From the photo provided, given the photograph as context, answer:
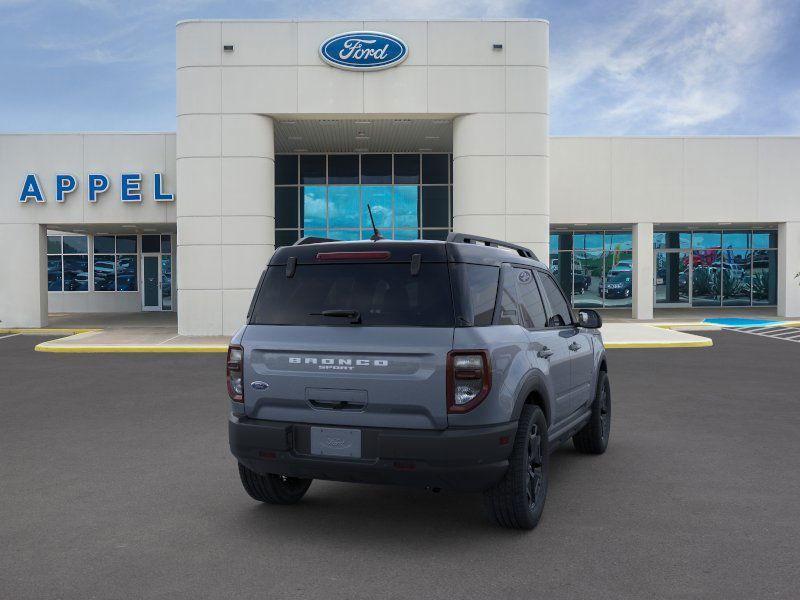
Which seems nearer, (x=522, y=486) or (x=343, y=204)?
(x=522, y=486)

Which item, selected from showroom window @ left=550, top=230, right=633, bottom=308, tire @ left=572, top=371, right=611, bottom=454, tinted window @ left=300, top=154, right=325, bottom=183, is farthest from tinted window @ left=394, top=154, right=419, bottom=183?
tire @ left=572, top=371, right=611, bottom=454

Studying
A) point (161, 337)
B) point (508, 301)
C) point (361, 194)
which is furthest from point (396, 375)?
point (361, 194)

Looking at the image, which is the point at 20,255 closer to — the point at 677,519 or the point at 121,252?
the point at 121,252

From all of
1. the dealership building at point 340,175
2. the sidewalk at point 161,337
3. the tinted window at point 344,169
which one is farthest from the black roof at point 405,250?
the tinted window at point 344,169

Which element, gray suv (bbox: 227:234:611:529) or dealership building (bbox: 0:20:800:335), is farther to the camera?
dealership building (bbox: 0:20:800:335)

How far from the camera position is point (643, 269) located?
24969mm

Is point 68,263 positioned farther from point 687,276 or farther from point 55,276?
point 687,276

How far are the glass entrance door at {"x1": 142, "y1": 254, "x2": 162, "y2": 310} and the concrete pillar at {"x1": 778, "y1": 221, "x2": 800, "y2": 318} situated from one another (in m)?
24.4

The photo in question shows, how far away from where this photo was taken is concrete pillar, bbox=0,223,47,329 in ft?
74.9

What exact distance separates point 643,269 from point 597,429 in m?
19.6

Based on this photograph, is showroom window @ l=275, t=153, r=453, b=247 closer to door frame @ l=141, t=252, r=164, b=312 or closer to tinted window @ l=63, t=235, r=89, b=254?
door frame @ l=141, t=252, r=164, b=312

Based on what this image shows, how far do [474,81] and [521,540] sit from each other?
1656 cm

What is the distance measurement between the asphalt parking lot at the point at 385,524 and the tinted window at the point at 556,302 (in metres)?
1.31

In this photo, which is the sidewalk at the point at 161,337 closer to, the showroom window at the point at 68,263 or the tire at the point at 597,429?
the showroom window at the point at 68,263
